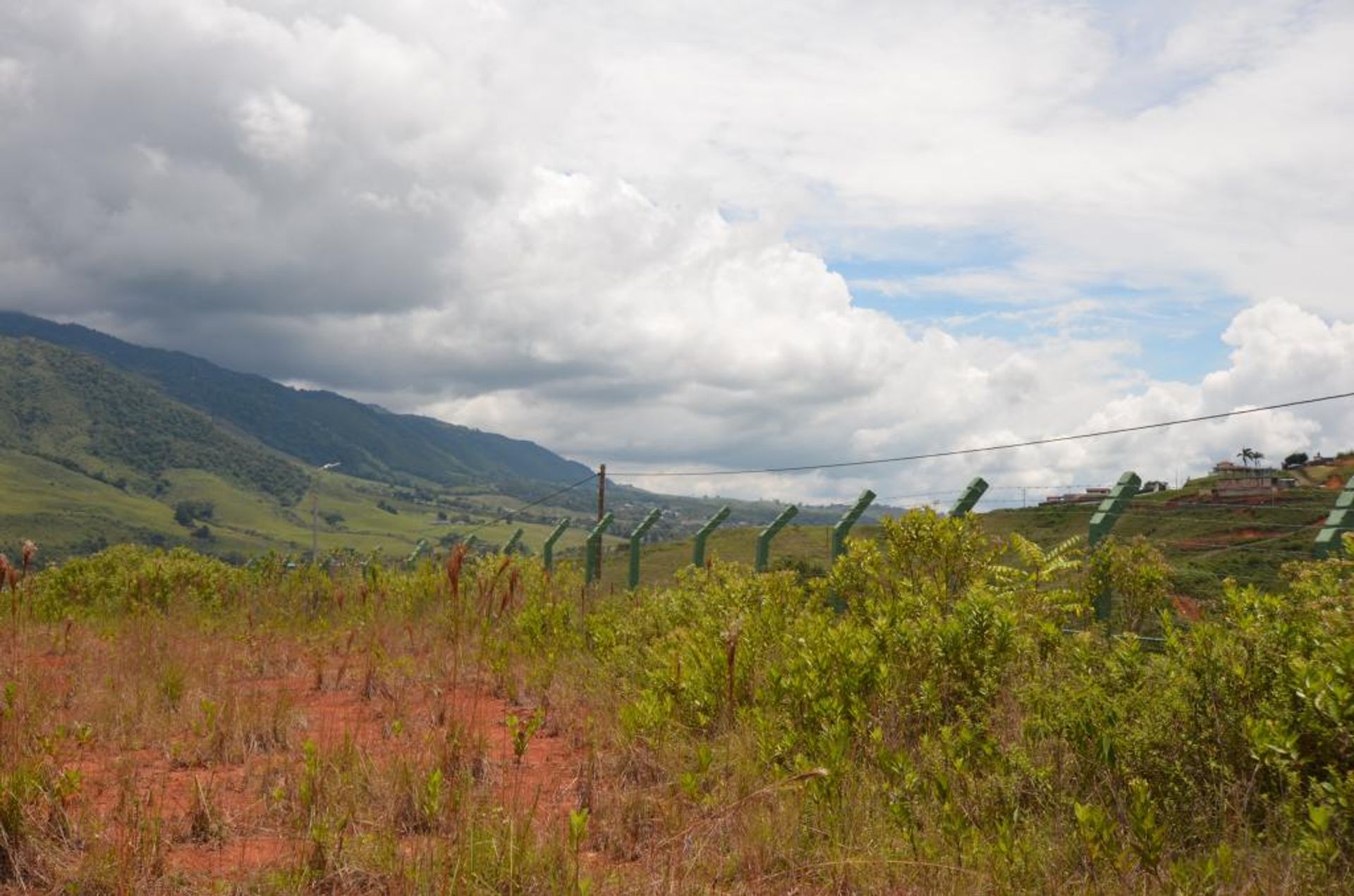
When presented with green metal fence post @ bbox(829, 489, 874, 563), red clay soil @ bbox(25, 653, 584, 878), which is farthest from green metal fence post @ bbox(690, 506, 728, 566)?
red clay soil @ bbox(25, 653, 584, 878)

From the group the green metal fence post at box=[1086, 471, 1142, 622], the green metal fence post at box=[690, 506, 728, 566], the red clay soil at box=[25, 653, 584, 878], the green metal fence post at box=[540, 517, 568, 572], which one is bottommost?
the red clay soil at box=[25, 653, 584, 878]

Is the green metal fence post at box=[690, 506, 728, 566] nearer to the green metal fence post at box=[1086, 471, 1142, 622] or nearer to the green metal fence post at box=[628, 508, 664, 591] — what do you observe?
the green metal fence post at box=[628, 508, 664, 591]

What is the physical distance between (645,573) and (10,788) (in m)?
27.1

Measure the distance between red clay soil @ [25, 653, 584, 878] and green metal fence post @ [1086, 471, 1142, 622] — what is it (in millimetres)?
4557

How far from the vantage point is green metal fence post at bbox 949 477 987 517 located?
28.4 feet

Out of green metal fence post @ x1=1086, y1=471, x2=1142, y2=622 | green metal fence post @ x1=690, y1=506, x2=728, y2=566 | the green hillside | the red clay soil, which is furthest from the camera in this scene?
green metal fence post @ x1=690, y1=506, x2=728, y2=566

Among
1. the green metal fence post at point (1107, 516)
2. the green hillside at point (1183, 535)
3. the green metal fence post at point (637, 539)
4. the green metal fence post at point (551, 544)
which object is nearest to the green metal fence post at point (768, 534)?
the green hillside at point (1183, 535)

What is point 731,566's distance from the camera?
10.4 m

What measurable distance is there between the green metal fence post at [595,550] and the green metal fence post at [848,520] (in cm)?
555

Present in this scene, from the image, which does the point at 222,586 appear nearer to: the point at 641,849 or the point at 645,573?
the point at 641,849

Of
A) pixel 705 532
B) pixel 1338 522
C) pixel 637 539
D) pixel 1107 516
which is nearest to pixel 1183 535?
pixel 705 532

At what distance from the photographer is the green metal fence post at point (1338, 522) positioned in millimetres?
6598

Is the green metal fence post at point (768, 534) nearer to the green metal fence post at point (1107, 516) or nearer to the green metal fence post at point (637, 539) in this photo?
the green metal fence post at point (637, 539)

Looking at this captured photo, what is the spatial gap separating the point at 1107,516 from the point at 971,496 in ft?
4.32
